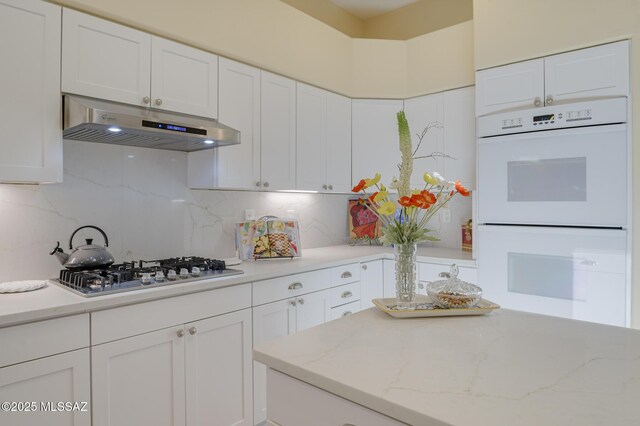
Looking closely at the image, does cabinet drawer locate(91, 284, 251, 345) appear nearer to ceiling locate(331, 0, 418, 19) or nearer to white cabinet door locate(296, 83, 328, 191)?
white cabinet door locate(296, 83, 328, 191)

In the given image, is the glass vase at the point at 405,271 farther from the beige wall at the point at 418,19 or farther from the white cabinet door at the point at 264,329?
the beige wall at the point at 418,19

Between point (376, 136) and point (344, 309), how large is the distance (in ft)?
4.82

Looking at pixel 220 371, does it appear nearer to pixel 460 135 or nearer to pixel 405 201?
pixel 405 201

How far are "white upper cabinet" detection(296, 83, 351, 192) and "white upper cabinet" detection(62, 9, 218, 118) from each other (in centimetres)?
76

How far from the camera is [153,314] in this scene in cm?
178

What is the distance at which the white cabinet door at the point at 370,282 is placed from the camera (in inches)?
119

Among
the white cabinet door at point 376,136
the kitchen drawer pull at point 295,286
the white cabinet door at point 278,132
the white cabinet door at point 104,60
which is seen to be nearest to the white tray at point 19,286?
the white cabinet door at point 104,60

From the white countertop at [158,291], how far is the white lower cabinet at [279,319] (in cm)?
18

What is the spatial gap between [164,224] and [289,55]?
1.42m

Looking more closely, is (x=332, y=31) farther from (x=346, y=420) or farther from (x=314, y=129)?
(x=346, y=420)

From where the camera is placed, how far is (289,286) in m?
2.41

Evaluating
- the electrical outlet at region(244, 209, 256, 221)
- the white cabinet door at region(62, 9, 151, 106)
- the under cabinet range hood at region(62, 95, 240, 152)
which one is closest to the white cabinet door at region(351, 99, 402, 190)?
the electrical outlet at region(244, 209, 256, 221)

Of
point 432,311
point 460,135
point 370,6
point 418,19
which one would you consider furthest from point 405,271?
point 370,6

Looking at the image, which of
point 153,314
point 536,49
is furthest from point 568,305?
point 153,314
